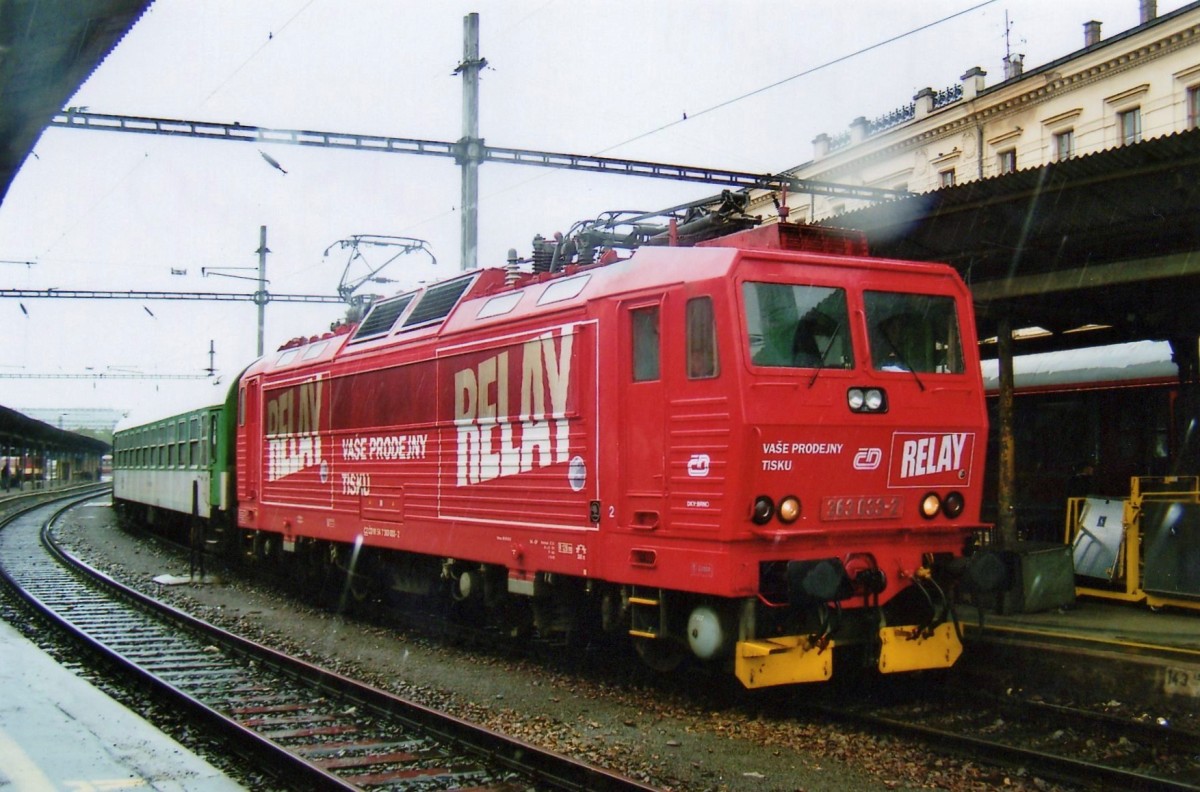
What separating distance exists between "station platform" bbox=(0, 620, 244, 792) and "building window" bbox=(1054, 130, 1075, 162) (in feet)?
95.2

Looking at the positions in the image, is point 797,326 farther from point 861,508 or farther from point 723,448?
point 861,508

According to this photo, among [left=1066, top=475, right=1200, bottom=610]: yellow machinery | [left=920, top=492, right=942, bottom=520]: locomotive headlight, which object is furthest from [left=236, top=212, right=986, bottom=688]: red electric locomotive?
[left=1066, top=475, right=1200, bottom=610]: yellow machinery

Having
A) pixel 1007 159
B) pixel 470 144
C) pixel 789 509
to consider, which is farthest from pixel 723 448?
pixel 1007 159

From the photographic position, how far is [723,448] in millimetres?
7422

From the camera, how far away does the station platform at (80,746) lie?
6254 millimetres

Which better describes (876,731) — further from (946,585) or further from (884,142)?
(884,142)

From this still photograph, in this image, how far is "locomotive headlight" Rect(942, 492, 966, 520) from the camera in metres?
8.29

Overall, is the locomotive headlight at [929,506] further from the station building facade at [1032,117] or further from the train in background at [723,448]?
the station building facade at [1032,117]

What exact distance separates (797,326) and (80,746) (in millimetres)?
5482

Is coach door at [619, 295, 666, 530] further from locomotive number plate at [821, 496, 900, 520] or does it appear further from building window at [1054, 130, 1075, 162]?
building window at [1054, 130, 1075, 162]

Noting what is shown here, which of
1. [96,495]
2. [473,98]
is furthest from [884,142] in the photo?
[96,495]

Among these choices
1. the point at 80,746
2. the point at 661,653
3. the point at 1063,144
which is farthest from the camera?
the point at 1063,144

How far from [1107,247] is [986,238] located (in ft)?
4.56

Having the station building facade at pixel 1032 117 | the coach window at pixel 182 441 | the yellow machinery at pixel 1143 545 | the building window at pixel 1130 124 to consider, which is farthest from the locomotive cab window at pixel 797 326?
the building window at pixel 1130 124
